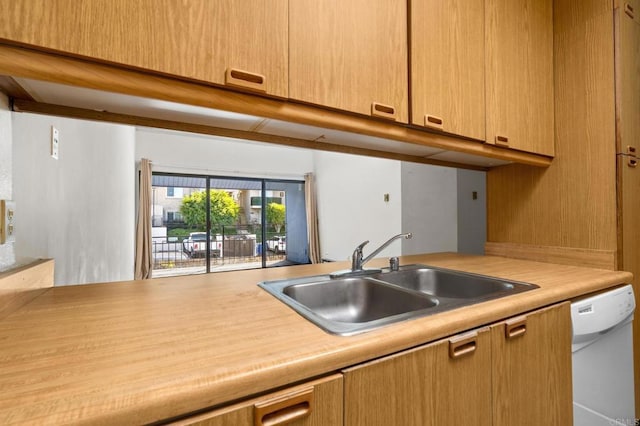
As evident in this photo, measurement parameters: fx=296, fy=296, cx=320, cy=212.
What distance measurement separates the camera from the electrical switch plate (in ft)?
3.52

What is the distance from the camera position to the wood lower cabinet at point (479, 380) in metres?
0.60

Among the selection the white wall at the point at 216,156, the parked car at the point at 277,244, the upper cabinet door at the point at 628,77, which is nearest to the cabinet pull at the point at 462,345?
the upper cabinet door at the point at 628,77

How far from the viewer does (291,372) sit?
0.50 meters

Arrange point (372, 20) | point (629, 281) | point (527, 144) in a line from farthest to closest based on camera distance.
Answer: point (527, 144) < point (629, 281) < point (372, 20)

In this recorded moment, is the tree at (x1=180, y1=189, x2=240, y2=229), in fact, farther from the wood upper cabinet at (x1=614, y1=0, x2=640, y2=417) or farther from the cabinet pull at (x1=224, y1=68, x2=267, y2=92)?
the wood upper cabinet at (x1=614, y1=0, x2=640, y2=417)

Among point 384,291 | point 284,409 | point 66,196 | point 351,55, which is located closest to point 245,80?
point 351,55

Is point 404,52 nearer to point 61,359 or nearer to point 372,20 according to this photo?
point 372,20

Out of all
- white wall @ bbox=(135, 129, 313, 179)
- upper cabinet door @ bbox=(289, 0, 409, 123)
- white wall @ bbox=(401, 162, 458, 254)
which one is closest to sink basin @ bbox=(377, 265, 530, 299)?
upper cabinet door @ bbox=(289, 0, 409, 123)

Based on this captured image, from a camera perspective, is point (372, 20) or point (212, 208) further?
point (212, 208)

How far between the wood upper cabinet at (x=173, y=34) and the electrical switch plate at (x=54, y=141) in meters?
0.66

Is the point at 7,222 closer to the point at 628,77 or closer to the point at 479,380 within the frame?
the point at 479,380

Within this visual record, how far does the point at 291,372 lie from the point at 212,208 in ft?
18.2

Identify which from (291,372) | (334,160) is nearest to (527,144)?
(291,372)

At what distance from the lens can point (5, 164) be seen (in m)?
0.74
